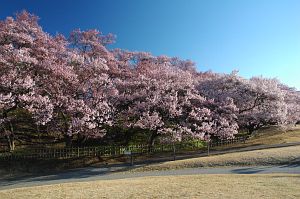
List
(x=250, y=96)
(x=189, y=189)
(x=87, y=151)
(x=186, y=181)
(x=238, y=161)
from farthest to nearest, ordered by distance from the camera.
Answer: (x=250, y=96) → (x=87, y=151) → (x=238, y=161) → (x=186, y=181) → (x=189, y=189)

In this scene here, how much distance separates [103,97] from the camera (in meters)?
31.9

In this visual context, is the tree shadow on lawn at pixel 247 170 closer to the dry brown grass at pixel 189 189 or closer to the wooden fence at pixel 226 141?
the dry brown grass at pixel 189 189

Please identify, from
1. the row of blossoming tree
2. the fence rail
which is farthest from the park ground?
the row of blossoming tree

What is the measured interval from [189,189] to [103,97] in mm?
17597

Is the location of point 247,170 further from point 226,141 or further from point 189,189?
point 226,141

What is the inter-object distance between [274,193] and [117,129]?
24.5 meters

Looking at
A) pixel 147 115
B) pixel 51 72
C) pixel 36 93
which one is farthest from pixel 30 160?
pixel 147 115

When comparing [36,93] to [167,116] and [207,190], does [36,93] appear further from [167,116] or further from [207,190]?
[207,190]

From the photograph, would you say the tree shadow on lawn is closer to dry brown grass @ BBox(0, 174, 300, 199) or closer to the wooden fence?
dry brown grass @ BBox(0, 174, 300, 199)

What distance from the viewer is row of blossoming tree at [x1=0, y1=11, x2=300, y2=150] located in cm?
2878

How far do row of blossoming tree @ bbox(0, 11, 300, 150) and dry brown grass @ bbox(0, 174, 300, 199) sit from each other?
39.1 ft

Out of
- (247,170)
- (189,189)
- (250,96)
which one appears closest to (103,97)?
(247,170)

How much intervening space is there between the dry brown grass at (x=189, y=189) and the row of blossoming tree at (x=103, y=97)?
470 inches

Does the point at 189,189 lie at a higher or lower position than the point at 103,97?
lower
